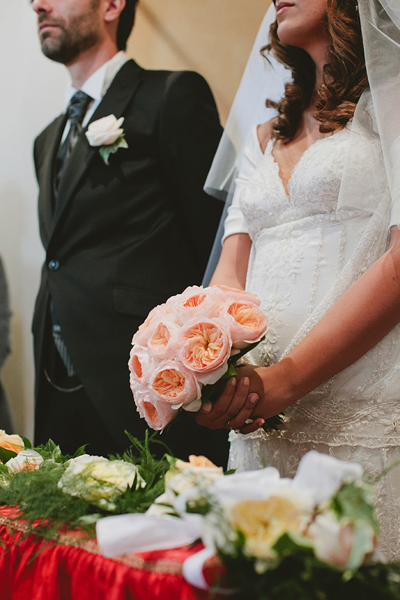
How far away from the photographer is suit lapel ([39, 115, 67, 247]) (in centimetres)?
190

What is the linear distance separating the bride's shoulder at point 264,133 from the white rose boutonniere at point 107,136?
1.55 ft

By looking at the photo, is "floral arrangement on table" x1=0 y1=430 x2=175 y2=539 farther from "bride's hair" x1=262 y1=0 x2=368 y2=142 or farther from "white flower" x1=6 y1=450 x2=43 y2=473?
"bride's hair" x1=262 y1=0 x2=368 y2=142

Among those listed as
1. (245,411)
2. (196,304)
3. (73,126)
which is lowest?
(245,411)

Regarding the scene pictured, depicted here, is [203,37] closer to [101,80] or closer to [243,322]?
[101,80]

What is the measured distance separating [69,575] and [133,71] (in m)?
1.69

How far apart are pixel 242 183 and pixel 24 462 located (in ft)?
2.80

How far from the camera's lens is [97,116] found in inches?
74.2

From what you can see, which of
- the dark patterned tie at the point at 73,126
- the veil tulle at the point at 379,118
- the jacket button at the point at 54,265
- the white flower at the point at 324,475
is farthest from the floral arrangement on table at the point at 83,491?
the dark patterned tie at the point at 73,126

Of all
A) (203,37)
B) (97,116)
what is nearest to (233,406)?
(97,116)

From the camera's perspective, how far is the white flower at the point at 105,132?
5.84 ft

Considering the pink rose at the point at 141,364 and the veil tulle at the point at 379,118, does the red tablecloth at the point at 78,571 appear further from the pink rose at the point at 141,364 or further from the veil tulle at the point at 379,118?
the veil tulle at the point at 379,118

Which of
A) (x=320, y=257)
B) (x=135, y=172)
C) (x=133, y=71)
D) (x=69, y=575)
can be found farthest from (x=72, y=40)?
(x=69, y=575)

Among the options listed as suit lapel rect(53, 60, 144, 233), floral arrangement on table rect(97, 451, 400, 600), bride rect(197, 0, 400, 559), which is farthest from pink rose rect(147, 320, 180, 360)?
suit lapel rect(53, 60, 144, 233)

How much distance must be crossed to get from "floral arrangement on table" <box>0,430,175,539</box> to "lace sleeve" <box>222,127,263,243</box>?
737mm
